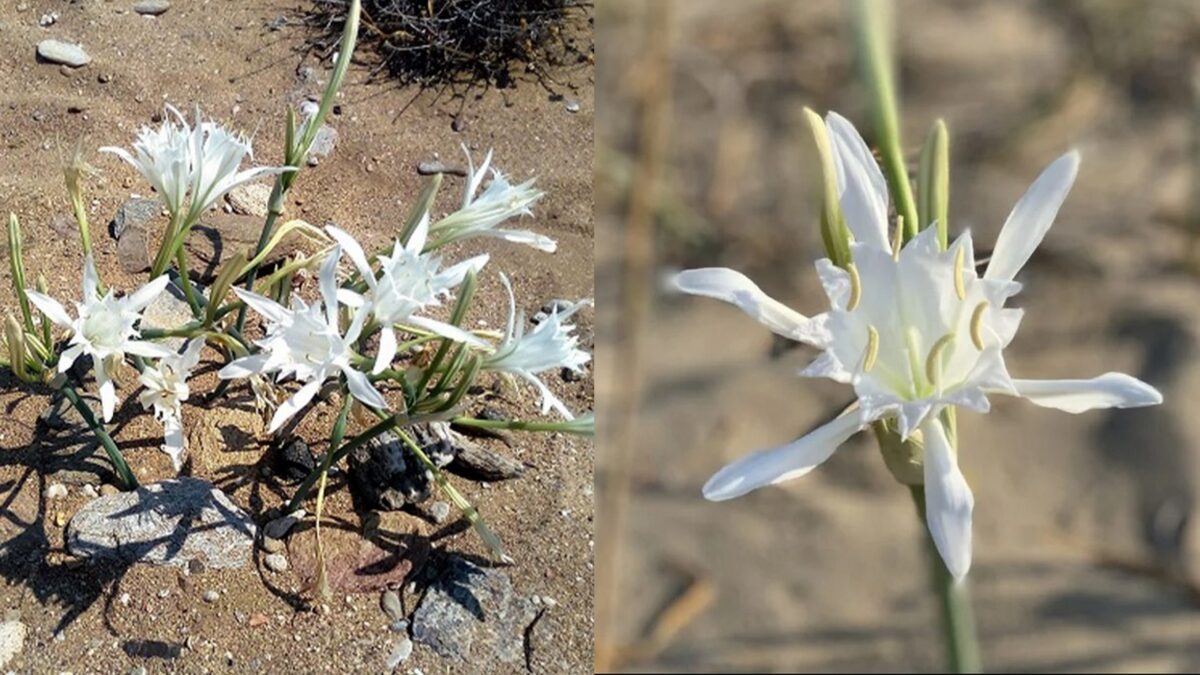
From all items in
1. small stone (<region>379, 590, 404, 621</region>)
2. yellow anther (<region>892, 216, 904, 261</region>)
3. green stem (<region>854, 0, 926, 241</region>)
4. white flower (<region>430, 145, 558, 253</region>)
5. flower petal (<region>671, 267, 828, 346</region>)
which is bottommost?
small stone (<region>379, 590, 404, 621</region>)

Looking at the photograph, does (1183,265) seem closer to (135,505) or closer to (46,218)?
(135,505)

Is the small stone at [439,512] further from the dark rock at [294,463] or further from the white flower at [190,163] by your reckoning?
the white flower at [190,163]

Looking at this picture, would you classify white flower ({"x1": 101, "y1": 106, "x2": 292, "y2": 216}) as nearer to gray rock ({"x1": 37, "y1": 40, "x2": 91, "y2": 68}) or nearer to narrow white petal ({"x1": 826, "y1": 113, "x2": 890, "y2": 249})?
narrow white petal ({"x1": 826, "y1": 113, "x2": 890, "y2": 249})

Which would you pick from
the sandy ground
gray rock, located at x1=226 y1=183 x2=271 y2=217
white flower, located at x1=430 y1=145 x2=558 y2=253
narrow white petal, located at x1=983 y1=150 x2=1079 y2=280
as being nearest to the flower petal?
narrow white petal, located at x1=983 y1=150 x2=1079 y2=280

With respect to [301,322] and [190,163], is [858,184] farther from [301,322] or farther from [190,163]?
[190,163]

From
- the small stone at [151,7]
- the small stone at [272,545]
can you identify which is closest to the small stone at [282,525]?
the small stone at [272,545]

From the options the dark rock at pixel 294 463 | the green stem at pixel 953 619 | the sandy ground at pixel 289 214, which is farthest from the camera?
the dark rock at pixel 294 463

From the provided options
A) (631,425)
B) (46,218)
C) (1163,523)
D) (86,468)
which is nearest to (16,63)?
(46,218)

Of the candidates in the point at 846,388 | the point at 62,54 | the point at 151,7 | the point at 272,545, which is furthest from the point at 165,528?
the point at 151,7
